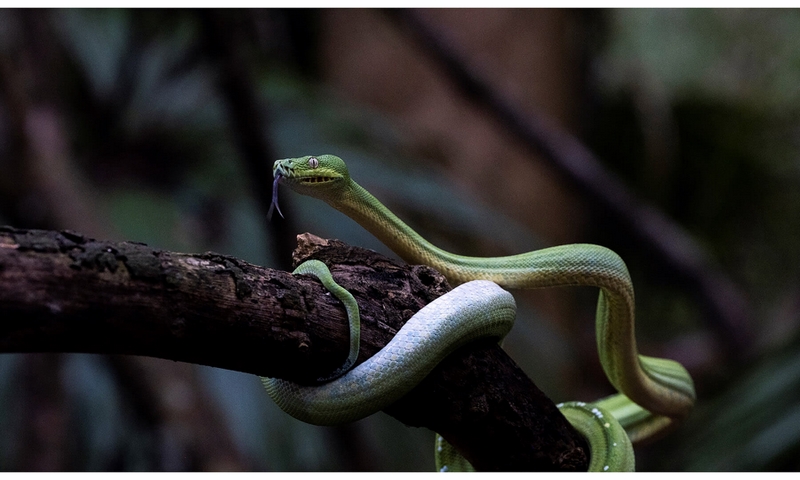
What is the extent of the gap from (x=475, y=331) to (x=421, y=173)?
301 centimetres

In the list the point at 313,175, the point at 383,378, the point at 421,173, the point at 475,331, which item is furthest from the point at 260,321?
the point at 421,173

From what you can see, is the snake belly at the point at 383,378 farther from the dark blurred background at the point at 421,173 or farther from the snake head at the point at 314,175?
the dark blurred background at the point at 421,173

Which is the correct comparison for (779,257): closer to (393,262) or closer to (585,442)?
(585,442)

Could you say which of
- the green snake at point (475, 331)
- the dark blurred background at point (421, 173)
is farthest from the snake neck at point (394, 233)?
the dark blurred background at point (421, 173)

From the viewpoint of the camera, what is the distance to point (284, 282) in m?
0.96

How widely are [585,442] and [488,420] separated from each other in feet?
0.95

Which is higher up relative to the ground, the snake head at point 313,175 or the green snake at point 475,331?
the snake head at point 313,175

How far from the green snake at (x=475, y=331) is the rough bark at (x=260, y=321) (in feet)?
0.13

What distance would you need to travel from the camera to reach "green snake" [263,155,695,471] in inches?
39.8

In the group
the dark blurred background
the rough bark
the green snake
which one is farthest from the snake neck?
the dark blurred background

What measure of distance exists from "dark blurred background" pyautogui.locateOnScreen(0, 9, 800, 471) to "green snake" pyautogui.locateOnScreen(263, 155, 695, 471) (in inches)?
61.7

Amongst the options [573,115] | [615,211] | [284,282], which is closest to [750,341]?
[615,211]

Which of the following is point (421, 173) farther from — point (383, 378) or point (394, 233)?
point (383, 378)

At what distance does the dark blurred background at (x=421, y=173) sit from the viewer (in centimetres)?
305
